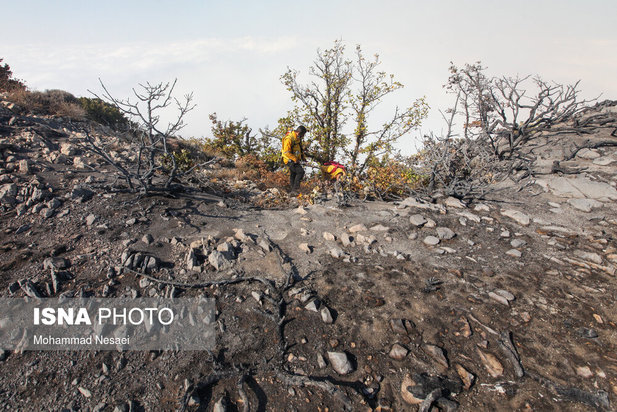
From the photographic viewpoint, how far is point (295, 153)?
25.9 feet

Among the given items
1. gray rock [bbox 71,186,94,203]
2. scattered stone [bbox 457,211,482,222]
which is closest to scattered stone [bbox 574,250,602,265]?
scattered stone [bbox 457,211,482,222]

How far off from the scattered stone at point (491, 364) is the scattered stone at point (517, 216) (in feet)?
10.3

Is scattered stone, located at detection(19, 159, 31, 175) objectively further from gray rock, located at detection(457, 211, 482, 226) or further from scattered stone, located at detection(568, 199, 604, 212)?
scattered stone, located at detection(568, 199, 604, 212)

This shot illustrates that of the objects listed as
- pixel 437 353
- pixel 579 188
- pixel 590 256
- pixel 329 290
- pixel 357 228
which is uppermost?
pixel 579 188

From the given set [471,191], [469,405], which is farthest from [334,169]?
[469,405]

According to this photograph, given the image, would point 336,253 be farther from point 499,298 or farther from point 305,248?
point 499,298

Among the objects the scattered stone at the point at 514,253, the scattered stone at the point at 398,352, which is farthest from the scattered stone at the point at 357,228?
the scattered stone at the point at 398,352

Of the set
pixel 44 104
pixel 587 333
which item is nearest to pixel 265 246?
pixel 587 333

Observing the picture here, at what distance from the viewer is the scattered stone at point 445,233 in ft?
15.2

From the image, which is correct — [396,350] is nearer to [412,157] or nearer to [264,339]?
[264,339]

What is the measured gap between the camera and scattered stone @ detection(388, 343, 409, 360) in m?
2.76

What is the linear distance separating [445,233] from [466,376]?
2488 mm

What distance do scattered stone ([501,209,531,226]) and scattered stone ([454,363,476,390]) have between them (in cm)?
342

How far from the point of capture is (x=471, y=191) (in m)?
5.77
